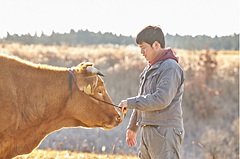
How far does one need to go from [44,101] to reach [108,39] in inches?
1849

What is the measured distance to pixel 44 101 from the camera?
8.12 meters

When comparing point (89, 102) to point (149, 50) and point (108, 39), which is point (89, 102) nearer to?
point (149, 50)

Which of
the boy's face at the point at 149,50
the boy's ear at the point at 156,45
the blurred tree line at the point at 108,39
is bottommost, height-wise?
the blurred tree line at the point at 108,39

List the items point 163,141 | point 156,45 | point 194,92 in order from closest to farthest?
point 163,141 → point 156,45 → point 194,92

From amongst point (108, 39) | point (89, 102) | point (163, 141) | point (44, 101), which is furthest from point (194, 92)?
point (108, 39)

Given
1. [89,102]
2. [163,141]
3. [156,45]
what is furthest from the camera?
[89,102]

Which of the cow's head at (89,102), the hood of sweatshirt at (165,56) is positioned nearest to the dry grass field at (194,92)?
the cow's head at (89,102)

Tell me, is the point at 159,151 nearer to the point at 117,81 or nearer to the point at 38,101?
the point at 38,101

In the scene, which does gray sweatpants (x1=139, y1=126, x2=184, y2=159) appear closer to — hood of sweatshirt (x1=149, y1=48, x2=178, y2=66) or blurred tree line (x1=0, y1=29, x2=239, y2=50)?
hood of sweatshirt (x1=149, y1=48, x2=178, y2=66)

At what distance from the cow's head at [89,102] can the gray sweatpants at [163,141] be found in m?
1.26

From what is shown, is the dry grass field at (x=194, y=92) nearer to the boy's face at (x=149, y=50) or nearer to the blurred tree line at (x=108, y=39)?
the blurred tree line at (x=108, y=39)

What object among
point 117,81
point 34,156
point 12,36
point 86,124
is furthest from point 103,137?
point 12,36

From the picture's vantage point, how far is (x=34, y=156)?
11016 mm

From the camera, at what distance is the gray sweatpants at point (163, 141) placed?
701cm
